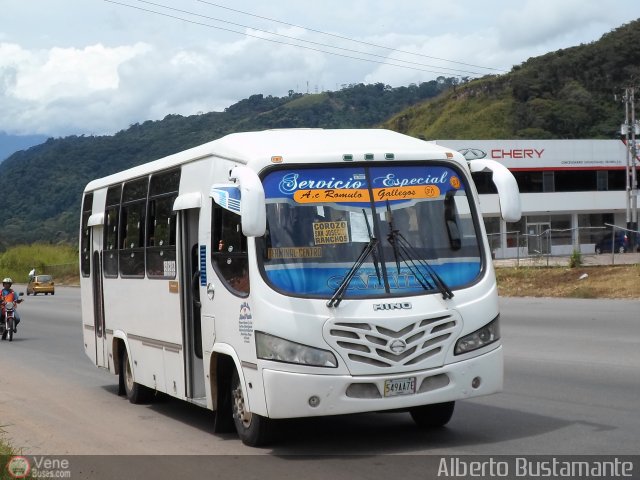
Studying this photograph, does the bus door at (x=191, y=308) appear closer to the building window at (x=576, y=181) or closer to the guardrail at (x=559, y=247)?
the guardrail at (x=559, y=247)

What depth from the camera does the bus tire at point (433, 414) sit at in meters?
9.47

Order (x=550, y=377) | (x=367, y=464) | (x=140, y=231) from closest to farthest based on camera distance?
(x=367, y=464) < (x=140, y=231) < (x=550, y=377)

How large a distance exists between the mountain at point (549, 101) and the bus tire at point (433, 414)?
278ft

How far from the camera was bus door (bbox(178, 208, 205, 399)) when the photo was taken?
10.3 m

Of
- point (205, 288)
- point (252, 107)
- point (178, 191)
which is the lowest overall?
point (205, 288)

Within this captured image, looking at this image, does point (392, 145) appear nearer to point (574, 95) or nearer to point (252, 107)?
point (574, 95)

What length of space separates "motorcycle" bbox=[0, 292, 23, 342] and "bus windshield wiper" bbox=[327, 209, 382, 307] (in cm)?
1924

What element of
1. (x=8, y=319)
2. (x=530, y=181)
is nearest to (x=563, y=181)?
(x=530, y=181)

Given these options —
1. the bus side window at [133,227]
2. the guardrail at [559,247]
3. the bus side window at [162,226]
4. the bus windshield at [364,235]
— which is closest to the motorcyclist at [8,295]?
the bus side window at [133,227]

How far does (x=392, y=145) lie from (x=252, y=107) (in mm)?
166701

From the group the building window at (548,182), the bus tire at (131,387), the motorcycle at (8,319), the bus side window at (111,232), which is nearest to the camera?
the bus tire at (131,387)

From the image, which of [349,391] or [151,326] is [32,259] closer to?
[151,326]

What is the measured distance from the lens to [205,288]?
9.76 meters

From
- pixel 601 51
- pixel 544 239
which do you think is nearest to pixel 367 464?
pixel 544 239
